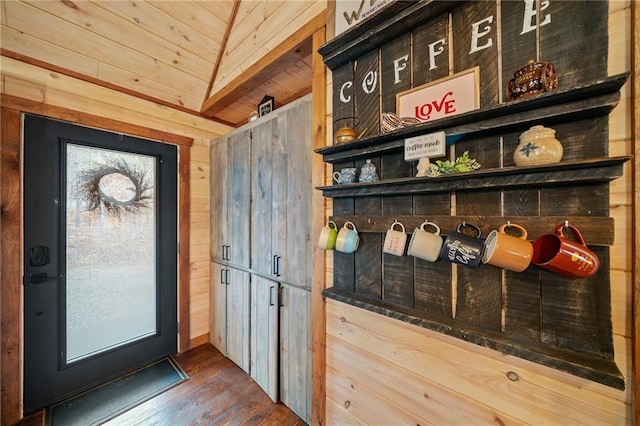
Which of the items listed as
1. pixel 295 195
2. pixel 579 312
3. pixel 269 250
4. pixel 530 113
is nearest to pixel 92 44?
pixel 295 195

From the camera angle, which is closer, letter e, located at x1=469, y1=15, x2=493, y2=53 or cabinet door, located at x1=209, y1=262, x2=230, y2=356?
letter e, located at x1=469, y1=15, x2=493, y2=53

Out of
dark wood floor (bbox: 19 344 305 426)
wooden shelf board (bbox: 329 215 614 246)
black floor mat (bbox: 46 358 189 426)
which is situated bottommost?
dark wood floor (bbox: 19 344 305 426)

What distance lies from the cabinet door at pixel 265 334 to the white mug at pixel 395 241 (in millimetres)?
980

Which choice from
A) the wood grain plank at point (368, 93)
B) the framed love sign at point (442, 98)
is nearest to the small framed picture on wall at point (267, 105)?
the wood grain plank at point (368, 93)

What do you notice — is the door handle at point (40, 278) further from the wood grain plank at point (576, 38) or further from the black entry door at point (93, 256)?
the wood grain plank at point (576, 38)

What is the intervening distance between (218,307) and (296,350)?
3.66ft

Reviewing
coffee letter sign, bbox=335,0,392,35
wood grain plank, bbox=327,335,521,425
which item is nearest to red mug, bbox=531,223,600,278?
wood grain plank, bbox=327,335,521,425

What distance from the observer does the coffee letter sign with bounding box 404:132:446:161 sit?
2.44ft

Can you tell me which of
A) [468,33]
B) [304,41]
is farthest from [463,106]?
[304,41]

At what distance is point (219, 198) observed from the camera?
220 centimetres

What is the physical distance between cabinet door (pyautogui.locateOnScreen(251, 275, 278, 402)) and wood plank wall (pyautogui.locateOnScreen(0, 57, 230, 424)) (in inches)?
33.1

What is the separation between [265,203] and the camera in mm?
1677

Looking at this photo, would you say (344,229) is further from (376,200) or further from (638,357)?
(638,357)

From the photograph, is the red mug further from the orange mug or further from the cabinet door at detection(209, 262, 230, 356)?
the cabinet door at detection(209, 262, 230, 356)
